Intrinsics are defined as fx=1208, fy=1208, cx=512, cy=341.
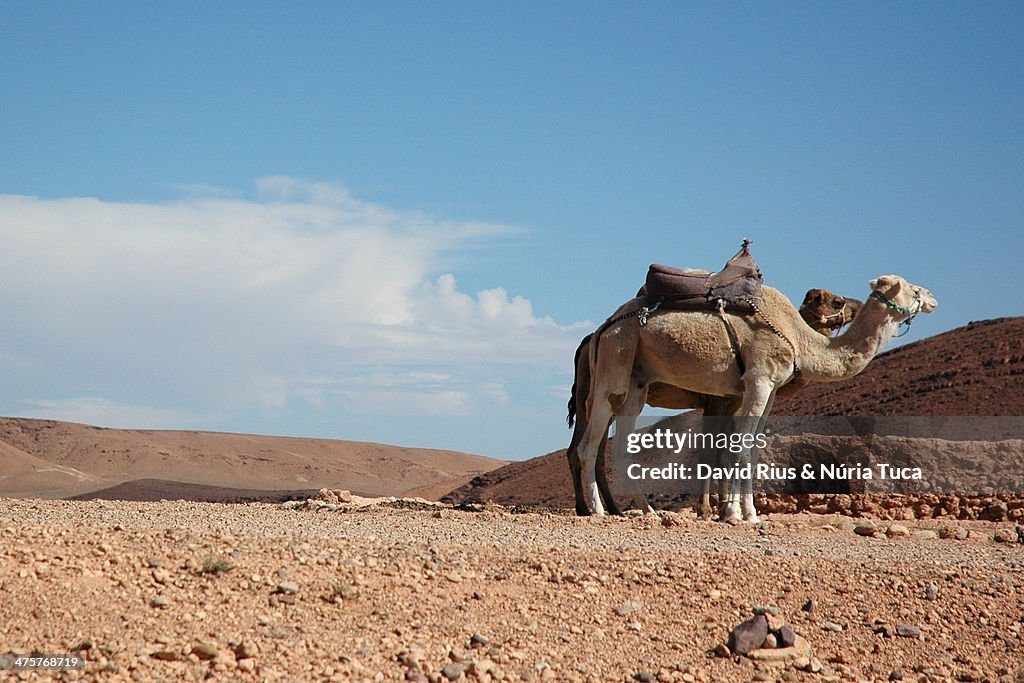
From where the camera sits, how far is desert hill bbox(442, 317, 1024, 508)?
29.7 meters

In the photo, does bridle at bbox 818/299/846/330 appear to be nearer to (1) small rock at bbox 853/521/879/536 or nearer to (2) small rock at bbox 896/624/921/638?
(1) small rock at bbox 853/521/879/536

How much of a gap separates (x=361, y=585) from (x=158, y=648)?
1.71 metres

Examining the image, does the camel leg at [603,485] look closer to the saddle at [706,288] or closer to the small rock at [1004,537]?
the saddle at [706,288]

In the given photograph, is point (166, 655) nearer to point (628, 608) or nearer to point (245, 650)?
point (245, 650)

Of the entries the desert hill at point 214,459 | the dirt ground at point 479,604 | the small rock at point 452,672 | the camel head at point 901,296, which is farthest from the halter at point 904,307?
the desert hill at point 214,459

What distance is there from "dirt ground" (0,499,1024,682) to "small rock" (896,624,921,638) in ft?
0.03

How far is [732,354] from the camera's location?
13.8 m

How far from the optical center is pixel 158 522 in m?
11.5

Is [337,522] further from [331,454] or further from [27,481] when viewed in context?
[331,454]

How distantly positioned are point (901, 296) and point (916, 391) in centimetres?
1929

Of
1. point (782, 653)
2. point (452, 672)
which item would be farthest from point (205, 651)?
point (782, 653)

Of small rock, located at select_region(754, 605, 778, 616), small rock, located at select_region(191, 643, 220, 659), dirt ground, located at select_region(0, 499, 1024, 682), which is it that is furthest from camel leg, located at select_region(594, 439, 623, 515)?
small rock, located at select_region(191, 643, 220, 659)

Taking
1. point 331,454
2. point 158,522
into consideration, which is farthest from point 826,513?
point 331,454

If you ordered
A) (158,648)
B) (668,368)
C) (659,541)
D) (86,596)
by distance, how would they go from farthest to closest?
(668,368), (659,541), (86,596), (158,648)
